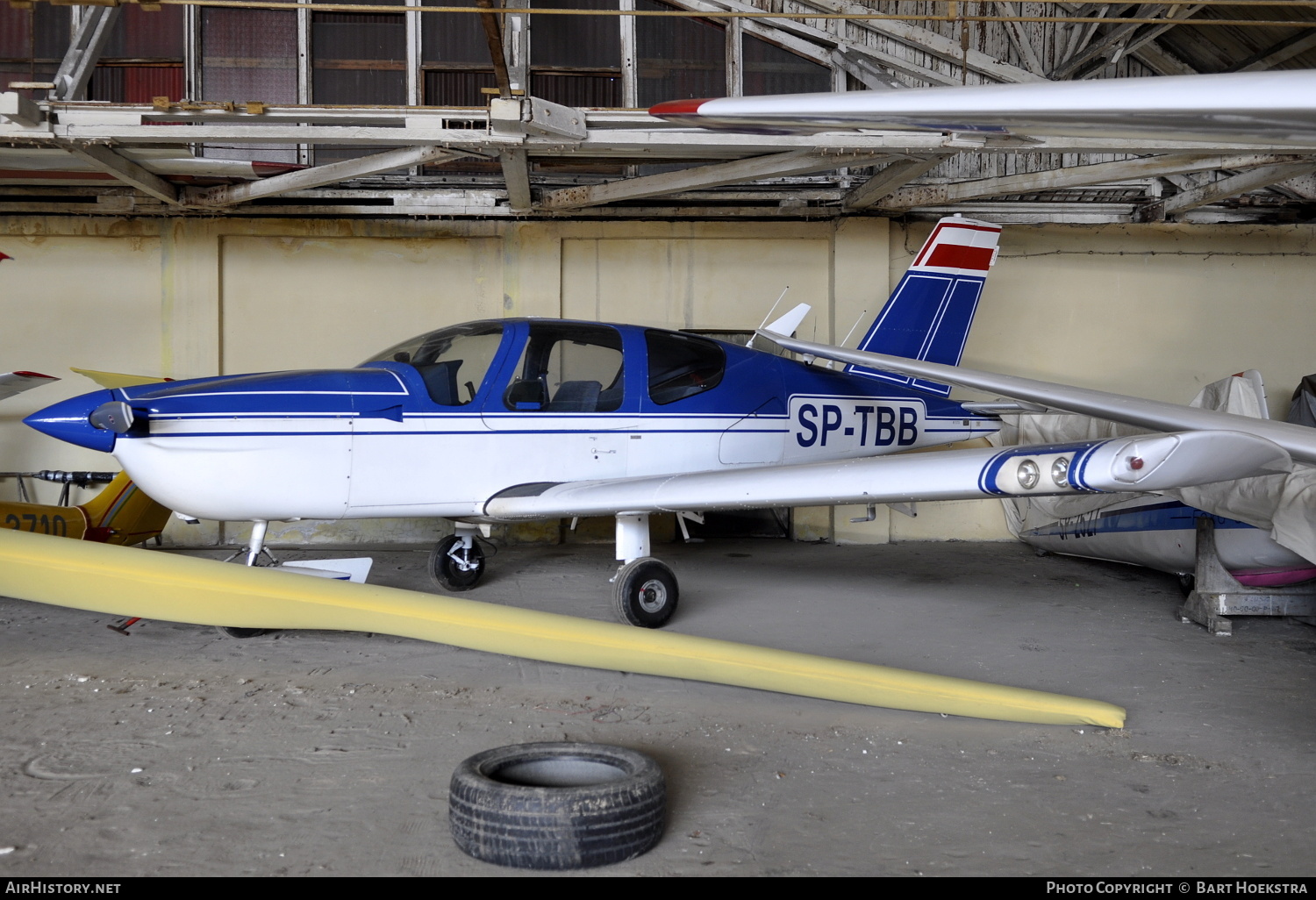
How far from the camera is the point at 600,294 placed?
8.70 meters

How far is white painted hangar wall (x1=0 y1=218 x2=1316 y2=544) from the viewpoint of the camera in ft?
27.1

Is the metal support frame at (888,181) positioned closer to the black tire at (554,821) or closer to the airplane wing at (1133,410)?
the airplane wing at (1133,410)

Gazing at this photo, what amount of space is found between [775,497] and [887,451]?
2558 mm

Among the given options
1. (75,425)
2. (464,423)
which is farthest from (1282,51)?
(75,425)

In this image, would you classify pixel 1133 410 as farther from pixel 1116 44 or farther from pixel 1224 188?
pixel 1116 44

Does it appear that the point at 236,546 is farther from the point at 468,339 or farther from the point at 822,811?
the point at 822,811

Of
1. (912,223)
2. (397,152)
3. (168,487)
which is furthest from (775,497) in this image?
(912,223)

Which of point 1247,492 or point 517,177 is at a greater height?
point 517,177

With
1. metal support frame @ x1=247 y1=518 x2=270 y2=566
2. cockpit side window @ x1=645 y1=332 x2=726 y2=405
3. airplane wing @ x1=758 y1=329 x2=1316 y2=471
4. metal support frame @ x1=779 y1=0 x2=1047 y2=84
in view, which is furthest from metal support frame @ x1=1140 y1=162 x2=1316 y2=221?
metal support frame @ x1=247 y1=518 x2=270 y2=566

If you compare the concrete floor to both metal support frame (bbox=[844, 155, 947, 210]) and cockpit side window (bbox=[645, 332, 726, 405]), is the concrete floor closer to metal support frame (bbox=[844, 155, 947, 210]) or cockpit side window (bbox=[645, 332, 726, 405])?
cockpit side window (bbox=[645, 332, 726, 405])

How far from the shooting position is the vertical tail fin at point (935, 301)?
23.3ft

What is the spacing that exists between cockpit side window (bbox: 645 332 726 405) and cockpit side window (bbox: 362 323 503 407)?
3.13 ft

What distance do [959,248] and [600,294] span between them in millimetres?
3200
